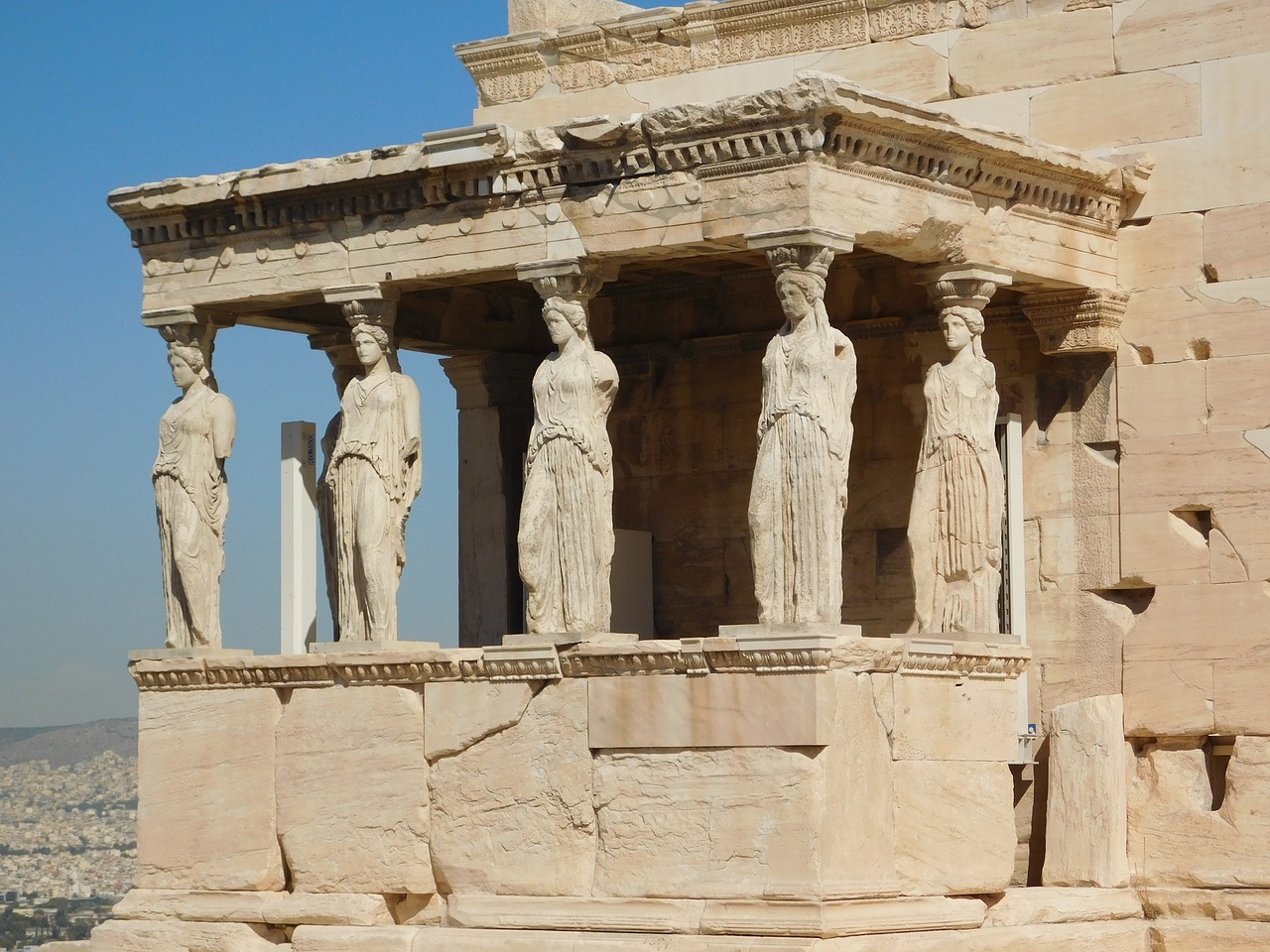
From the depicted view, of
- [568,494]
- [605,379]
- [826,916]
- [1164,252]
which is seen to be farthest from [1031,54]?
[826,916]

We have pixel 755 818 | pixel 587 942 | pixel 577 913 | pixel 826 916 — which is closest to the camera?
pixel 826 916

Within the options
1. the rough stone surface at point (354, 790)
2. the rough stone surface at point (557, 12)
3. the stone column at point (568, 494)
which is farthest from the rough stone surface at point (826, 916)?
→ the rough stone surface at point (557, 12)

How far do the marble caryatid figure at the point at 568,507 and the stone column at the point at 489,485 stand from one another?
295cm

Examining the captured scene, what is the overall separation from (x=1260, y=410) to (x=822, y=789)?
3.34 m

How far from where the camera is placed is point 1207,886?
1498 centimetres

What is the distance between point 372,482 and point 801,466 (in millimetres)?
2501

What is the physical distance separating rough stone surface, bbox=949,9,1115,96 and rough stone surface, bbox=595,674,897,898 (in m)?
3.91

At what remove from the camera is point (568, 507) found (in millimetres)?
14258

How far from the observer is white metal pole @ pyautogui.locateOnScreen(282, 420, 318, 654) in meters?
16.0

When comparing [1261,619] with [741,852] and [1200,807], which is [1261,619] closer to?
[1200,807]

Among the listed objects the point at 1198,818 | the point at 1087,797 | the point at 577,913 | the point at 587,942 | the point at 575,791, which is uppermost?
the point at 575,791

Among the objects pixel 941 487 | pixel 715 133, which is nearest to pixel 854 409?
pixel 941 487

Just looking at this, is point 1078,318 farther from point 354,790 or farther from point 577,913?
point 354,790

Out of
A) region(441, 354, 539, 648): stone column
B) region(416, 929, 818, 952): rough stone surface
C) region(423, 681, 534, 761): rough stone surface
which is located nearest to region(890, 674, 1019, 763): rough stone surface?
region(416, 929, 818, 952): rough stone surface
